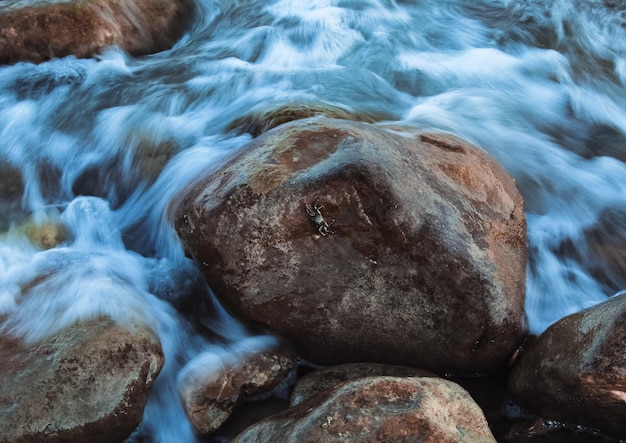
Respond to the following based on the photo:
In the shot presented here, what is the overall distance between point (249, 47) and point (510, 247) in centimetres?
449

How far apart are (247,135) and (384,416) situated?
3.34 m

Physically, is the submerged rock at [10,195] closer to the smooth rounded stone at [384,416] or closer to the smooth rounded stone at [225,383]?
the smooth rounded stone at [225,383]

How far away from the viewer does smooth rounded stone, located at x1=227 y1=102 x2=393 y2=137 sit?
5082mm

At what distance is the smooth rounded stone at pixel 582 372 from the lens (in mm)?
3029

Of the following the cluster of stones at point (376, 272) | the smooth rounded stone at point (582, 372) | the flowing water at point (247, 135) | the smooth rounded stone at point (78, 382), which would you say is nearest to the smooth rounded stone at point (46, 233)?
the flowing water at point (247, 135)

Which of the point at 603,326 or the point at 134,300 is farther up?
the point at 603,326

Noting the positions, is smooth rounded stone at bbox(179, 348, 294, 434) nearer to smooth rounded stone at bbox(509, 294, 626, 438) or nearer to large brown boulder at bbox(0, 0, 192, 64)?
smooth rounded stone at bbox(509, 294, 626, 438)

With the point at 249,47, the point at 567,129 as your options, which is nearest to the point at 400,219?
the point at 567,129

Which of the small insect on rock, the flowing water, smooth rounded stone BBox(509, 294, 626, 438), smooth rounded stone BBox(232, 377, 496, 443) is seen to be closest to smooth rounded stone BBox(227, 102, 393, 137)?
the flowing water

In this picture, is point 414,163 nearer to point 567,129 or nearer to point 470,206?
point 470,206

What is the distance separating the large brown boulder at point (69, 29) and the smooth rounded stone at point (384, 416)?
5.20 m

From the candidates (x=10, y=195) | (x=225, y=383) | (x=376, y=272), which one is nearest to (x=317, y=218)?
(x=376, y=272)

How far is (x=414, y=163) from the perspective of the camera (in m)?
3.74

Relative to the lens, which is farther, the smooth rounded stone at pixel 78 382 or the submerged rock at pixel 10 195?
the submerged rock at pixel 10 195
